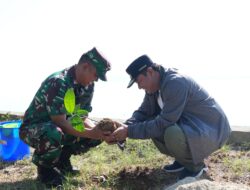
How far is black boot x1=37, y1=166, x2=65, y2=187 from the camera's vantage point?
3861 millimetres

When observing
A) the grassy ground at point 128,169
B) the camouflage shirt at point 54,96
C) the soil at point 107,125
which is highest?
the camouflage shirt at point 54,96

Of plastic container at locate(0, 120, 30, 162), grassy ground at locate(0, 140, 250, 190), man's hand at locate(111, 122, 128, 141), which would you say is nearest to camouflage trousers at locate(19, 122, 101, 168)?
grassy ground at locate(0, 140, 250, 190)

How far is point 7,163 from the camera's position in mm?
4785

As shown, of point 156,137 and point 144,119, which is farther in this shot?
point 144,119

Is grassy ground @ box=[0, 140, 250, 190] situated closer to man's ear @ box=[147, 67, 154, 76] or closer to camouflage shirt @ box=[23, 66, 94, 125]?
camouflage shirt @ box=[23, 66, 94, 125]

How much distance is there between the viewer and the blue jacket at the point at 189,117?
12.2 feet

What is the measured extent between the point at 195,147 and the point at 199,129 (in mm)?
158

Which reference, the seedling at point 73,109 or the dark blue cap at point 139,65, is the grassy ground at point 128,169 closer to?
the dark blue cap at point 139,65

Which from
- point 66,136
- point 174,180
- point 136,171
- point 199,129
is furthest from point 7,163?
point 199,129

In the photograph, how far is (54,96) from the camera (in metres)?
3.72

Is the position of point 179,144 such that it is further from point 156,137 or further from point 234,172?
point 234,172

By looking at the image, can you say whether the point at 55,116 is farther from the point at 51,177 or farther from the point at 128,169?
the point at 128,169

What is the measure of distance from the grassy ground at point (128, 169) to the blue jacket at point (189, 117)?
40 cm

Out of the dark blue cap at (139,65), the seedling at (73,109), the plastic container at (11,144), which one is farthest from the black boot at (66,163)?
the seedling at (73,109)
